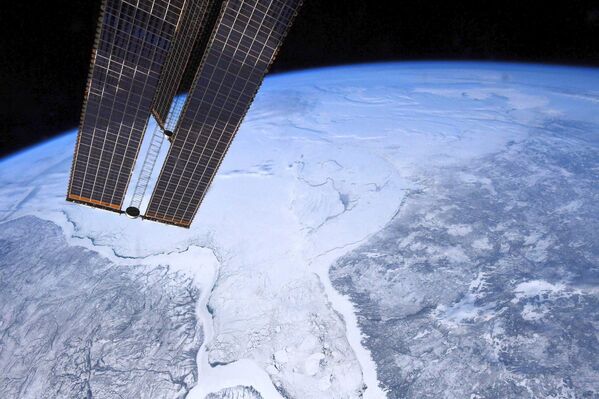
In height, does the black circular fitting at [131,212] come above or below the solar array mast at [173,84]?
below

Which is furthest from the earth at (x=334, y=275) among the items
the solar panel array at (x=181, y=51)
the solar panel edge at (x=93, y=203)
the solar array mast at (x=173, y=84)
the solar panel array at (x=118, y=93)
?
the solar panel array at (x=181, y=51)

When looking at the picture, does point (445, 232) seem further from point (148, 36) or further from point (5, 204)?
point (5, 204)

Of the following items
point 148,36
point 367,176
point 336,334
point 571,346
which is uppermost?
point 148,36

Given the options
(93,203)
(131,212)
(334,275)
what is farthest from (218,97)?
(334,275)

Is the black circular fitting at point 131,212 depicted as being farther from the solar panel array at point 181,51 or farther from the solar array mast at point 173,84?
the solar panel array at point 181,51

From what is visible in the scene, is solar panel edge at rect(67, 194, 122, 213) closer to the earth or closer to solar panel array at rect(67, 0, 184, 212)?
solar panel array at rect(67, 0, 184, 212)

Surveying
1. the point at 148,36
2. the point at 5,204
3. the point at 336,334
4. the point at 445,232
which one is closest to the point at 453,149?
the point at 445,232

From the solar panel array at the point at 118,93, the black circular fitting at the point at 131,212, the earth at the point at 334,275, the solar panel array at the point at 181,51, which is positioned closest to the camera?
the solar panel array at the point at 118,93
